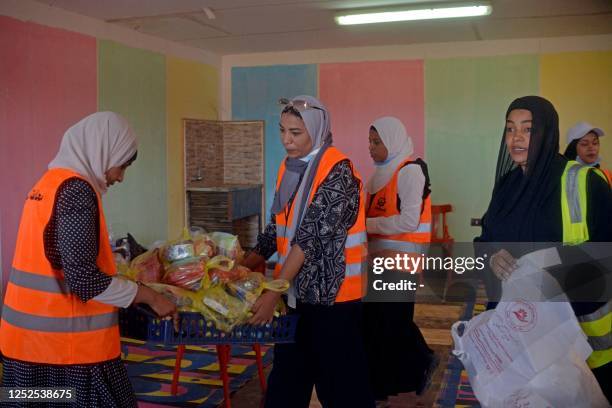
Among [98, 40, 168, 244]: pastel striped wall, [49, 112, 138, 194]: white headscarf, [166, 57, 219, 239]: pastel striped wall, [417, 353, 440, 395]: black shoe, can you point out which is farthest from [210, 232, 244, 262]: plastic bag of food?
[166, 57, 219, 239]: pastel striped wall

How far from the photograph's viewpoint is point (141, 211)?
6.11 meters

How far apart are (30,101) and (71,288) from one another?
327 cm

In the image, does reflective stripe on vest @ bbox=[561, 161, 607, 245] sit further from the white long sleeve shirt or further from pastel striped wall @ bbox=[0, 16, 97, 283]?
pastel striped wall @ bbox=[0, 16, 97, 283]

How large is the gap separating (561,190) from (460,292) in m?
4.56

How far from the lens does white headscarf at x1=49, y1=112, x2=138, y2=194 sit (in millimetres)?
2016

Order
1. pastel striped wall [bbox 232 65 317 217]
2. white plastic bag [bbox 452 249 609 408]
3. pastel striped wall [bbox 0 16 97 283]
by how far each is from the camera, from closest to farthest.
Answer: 1. white plastic bag [bbox 452 249 609 408]
2. pastel striped wall [bbox 0 16 97 283]
3. pastel striped wall [bbox 232 65 317 217]

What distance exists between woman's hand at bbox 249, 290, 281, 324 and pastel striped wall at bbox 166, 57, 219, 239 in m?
4.59

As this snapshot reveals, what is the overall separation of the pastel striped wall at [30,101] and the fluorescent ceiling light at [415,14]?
2.17 metres

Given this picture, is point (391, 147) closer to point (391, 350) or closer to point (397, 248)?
point (397, 248)

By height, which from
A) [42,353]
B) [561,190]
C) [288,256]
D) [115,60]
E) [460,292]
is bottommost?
[460,292]

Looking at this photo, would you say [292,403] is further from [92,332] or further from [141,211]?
[141,211]

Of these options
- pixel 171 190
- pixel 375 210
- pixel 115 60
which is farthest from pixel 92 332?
pixel 171 190

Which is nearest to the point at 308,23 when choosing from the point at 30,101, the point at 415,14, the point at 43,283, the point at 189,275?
the point at 415,14

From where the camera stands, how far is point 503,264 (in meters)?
2.15
